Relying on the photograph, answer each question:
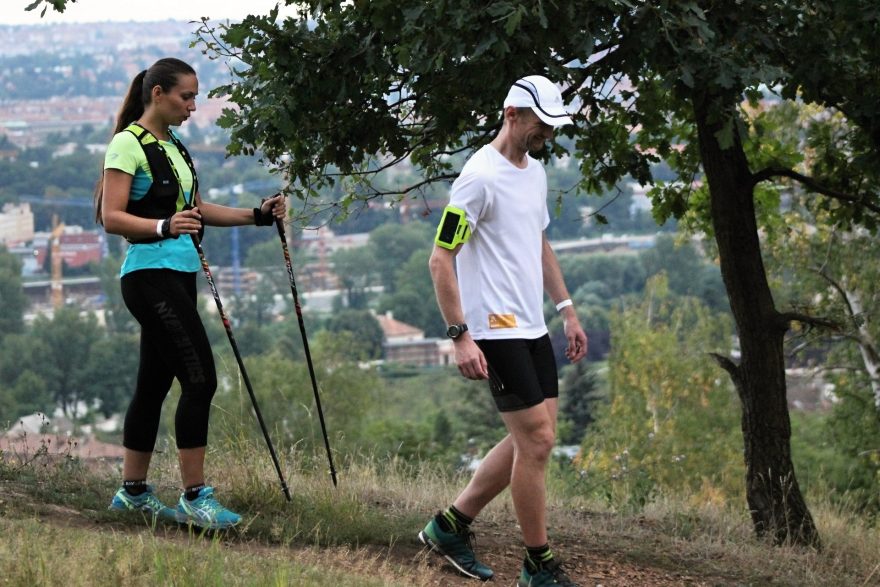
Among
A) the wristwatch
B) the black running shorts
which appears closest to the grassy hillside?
the black running shorts

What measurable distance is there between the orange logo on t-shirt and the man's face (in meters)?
0.66

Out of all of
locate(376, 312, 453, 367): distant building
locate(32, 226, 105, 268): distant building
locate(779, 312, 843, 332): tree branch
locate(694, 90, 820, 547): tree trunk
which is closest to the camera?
locate(779, 312, 843, 332): tree branch

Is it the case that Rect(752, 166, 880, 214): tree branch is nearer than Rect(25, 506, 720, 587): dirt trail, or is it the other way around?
Rect(25, 506, 720, 587): dirt trail

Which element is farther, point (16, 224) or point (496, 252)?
point (16, 224)

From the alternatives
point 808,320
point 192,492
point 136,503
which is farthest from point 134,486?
point 808,320

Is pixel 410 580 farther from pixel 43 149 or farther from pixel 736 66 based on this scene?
pixel 43 149

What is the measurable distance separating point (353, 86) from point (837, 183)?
11.8 ft

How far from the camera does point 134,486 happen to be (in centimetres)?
616

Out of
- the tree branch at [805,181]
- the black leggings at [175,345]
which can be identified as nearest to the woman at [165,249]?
the black leggings at [175,345]

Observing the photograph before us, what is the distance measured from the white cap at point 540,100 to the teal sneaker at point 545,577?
1786 mm

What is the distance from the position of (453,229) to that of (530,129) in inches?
19.7

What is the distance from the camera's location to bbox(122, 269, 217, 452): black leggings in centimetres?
567

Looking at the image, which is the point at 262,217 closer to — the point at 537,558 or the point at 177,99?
the point at 177,99

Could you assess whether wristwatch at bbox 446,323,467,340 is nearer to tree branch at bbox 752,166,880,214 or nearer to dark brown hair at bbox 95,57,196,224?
dark brown hair at bbox 95,57,196,224
